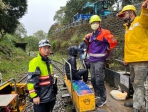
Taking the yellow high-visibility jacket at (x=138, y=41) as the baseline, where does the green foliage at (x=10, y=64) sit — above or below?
below

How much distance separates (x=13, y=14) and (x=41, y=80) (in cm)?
2003

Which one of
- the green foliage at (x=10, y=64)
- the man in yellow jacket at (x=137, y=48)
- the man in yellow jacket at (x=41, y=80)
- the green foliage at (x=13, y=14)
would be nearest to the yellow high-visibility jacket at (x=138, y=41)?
the man in yellow jacket at (x=137, y=48)

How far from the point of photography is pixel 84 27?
21.2 m

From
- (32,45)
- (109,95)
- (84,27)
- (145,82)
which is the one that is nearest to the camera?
(145,82)

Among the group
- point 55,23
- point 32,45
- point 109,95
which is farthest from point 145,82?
point 32,45

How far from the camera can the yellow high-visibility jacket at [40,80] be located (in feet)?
9.37

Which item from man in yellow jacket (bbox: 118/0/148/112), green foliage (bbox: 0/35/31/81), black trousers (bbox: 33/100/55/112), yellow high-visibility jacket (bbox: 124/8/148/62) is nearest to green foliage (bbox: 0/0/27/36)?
green foliage (bbox: 0/35/31/81)

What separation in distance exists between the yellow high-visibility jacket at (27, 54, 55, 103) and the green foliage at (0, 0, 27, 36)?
16.8 m

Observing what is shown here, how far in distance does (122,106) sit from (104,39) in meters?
1.48

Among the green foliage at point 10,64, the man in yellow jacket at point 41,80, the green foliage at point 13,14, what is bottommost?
the green foliage at point 10,64

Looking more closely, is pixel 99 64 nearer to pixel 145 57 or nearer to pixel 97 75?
pixel 97 75

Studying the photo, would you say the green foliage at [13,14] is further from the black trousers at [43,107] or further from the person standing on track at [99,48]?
the black trousers at [43,107]

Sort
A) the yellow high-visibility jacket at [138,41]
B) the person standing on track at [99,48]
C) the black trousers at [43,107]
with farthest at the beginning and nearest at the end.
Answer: the person standing on track at [99,48] → the black trousers at [43,107] → the yellow high-visibility jacket at [138,41]

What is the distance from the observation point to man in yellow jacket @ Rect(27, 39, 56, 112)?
2.86m
